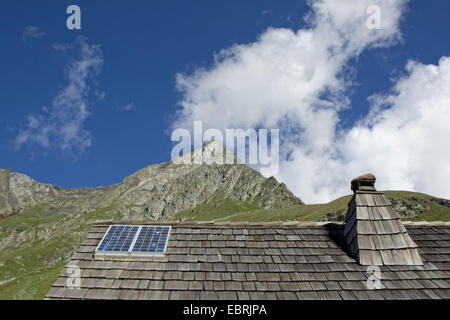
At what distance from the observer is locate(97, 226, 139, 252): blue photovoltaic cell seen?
33.4ft

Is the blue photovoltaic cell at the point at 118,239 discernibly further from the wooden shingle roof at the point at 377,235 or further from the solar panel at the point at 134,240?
the wooden shingle roof at the point at 377,235

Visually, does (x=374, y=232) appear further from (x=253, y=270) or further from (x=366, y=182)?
(x=253, y=270)

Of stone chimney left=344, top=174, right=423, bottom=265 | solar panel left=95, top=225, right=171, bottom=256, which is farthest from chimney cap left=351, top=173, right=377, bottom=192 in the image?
solar panel left=95, top=225, right=171, bottom=256

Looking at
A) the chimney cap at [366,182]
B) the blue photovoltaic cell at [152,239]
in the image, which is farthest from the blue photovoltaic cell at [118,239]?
the chimney cap at [366,182]

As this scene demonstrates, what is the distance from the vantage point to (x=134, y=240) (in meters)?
10.6

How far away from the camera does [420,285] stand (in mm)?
8961

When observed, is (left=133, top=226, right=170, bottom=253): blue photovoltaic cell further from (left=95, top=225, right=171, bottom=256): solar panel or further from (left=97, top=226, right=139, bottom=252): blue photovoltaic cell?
(left=97, top=226, right=139, bottom=252): blue photovoltaic cell

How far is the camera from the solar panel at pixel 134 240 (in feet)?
32.8

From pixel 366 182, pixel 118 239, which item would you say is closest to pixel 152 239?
pixel 118 239

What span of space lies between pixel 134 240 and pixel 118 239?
1.94 ft
